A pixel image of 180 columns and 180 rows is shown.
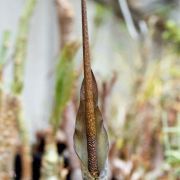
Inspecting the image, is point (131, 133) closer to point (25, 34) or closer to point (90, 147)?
point (25, 34)

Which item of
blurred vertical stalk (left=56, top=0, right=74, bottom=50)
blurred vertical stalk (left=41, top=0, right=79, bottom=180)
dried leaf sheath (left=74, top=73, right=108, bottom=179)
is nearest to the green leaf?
blurred vertical stalk (left=41, top=0, right=79, bottom=180)

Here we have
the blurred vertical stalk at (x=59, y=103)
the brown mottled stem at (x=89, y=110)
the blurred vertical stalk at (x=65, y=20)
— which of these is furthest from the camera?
the blurred vertical stalk at (x=65, y=20)

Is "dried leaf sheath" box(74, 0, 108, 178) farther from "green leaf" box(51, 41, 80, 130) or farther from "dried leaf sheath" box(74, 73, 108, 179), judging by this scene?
"green leaf" box(51, 41, 80, 130)

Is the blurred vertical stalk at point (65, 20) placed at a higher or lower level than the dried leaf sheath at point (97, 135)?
higher

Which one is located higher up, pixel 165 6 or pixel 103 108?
pixel 165 6

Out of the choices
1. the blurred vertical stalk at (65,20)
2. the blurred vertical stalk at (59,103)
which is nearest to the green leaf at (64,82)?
the blurred vertical stalk at (59,103)

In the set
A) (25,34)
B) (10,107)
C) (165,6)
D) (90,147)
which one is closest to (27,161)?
→ (10,107)

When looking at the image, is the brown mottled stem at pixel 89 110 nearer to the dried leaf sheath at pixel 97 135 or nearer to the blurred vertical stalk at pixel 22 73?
the dried leaf sheath at pixel 97 135

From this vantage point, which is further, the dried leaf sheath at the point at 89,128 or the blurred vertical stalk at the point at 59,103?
the blurred vertical stalk at the point at 59,103
